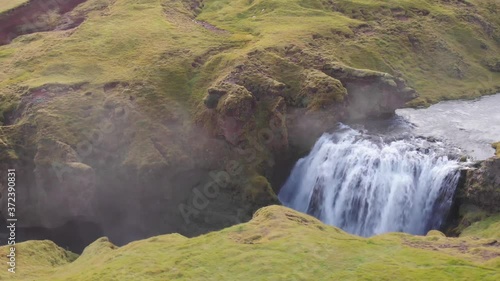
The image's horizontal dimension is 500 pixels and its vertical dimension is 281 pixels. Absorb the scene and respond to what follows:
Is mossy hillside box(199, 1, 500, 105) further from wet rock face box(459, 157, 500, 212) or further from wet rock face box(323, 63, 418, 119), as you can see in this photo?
wet rock face box(459, 157, 500, 212)

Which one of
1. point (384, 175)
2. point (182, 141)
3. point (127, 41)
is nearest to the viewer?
point (384, 175)

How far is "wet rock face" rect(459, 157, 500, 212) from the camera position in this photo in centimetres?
3334

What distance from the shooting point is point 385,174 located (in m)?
37.8

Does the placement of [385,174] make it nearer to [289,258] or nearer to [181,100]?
[289,258]

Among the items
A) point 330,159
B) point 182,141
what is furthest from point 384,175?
point 182,141

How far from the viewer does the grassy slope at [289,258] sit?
2066 cm

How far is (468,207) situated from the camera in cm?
3453

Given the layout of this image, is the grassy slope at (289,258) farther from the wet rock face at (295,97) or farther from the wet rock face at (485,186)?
the wet rock face at (295,97)

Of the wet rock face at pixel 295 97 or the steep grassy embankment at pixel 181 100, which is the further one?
the wet rock face at pixel 295 97

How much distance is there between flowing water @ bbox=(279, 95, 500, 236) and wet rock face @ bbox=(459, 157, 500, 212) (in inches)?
44.5

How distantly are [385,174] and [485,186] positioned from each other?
6.76m

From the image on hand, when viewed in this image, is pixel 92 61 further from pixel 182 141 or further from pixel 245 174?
pixel 245 174

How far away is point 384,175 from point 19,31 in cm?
4682

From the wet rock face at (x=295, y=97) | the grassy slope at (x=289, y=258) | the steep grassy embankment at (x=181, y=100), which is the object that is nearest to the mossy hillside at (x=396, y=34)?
the steep grassy embankment at (x=181, y=100)
